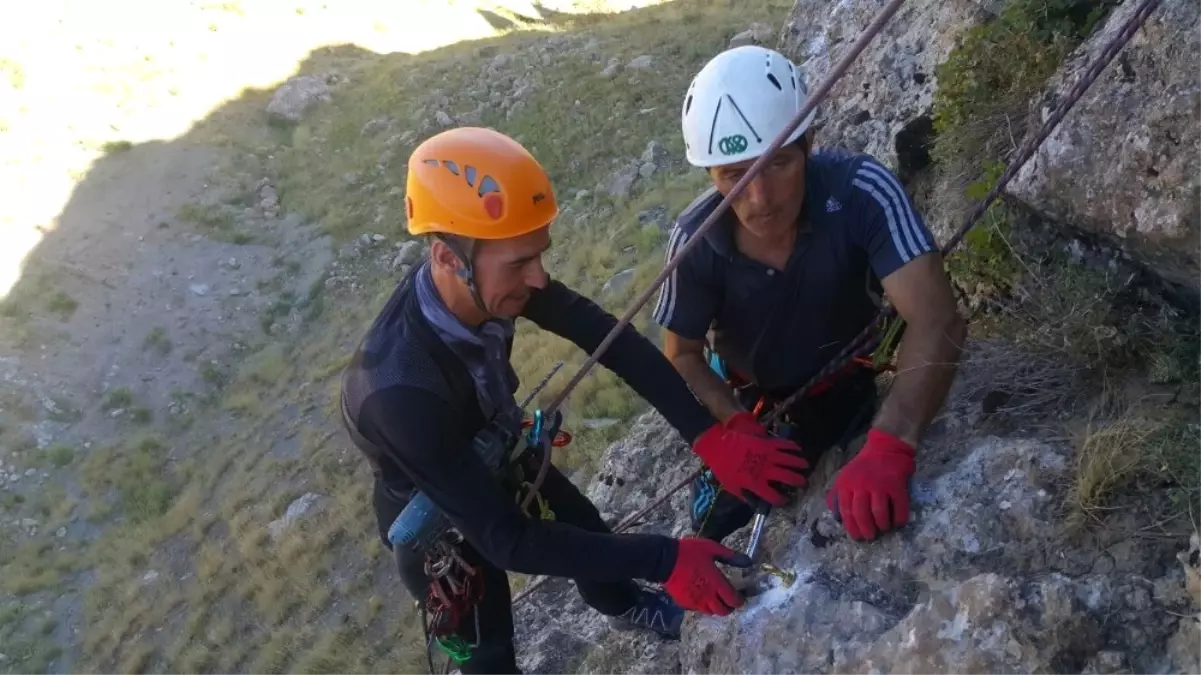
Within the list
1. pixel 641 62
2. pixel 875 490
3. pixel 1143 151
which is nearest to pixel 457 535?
pixel 875 490

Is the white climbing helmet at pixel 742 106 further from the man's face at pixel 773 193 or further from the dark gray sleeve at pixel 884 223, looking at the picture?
the dark gray sleeve at pixel 884 223

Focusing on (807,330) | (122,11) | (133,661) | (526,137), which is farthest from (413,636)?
(122,11)

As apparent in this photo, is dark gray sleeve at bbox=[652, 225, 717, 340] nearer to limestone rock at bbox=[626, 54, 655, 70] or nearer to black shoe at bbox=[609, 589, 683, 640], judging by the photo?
black shoe at bbox=[609, 589, 683, 640]

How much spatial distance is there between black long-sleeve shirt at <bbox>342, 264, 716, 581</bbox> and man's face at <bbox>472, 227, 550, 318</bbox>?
0.24 metres

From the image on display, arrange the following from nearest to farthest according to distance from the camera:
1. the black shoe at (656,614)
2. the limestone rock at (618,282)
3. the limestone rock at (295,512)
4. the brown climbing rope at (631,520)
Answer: the black shoe at (656,614) < the brown climbing rope at (631,520) < the limestone rock at (295,512) < the limestone rock at (618,282)

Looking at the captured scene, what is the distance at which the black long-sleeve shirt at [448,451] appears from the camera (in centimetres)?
266

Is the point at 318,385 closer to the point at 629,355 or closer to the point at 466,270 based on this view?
the point at 629,355

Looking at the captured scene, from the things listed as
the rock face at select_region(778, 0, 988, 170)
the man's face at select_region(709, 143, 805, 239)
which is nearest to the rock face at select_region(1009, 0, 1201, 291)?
the man's face at select_region(709, 143, 805, 239)

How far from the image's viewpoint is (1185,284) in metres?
2.51

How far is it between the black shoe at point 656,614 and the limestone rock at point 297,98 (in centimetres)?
2047

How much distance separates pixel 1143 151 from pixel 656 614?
251 cm

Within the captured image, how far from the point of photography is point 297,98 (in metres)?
22.0

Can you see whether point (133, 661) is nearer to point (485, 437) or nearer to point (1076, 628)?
point (485, 437)

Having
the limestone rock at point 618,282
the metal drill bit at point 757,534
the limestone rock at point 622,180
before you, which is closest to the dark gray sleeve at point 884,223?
the metal drill bit at point 757,534
